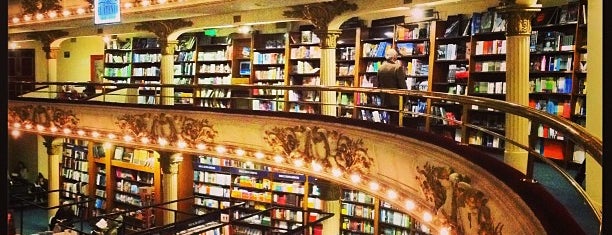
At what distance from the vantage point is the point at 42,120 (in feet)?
43.3

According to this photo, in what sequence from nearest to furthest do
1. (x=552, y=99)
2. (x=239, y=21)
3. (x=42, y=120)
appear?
(x=552, y=99) → (x=239, y=21) → (x=42, y=120)

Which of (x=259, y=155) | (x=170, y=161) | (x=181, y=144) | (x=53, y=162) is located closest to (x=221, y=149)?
(x=259, y=155)

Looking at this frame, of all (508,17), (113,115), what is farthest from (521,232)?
(113,115)

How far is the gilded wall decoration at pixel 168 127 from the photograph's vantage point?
10203mm

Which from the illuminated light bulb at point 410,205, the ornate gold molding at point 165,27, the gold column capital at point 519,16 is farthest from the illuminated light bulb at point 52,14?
the gold column capital at point 519,16

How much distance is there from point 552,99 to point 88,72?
1353 cm

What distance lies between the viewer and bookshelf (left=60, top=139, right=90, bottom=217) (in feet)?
52.5

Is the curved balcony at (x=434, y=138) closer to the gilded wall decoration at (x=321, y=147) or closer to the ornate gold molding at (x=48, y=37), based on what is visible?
the gilded wall decoration at (x=321, y=147)

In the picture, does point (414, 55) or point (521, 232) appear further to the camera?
point (414, 55)

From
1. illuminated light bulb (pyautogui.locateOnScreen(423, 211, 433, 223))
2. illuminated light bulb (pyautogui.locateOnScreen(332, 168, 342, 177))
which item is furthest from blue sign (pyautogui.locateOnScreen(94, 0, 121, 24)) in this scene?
illuminated light bulb (pyautogui.locateOnScreen(423, 211, 433, 223))

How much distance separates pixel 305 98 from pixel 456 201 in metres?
6.82

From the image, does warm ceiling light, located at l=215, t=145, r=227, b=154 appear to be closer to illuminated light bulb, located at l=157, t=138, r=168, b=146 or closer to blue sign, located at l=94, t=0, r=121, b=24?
illuminated light bulb, located at l=157, t=138, r=168, b=146

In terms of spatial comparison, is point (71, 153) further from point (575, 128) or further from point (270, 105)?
point (575, 128)

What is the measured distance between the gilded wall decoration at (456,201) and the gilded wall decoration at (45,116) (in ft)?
29.6
